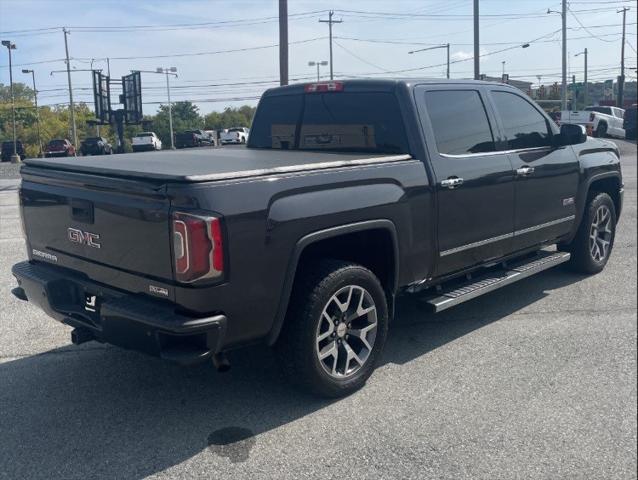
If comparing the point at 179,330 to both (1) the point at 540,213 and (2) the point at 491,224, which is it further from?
(1) the point at 540,213

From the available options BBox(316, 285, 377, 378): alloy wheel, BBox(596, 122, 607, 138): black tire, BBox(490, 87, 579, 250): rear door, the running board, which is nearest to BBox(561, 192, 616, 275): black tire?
BBox(490, 87, 579, 250): rear door

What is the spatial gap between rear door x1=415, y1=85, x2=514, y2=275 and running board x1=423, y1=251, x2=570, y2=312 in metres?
0.18

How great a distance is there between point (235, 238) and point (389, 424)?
1.36 metres

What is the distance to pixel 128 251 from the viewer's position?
3529mm

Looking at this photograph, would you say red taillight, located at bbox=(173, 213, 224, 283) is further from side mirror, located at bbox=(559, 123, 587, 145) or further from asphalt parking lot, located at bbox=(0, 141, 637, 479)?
side mirror, located at bbox=(559, 123, 587, 145)

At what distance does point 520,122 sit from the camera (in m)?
5.64

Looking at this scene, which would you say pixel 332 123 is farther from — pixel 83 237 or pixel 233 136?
pixel 233 136

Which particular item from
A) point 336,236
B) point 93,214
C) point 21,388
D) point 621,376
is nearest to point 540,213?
point 621,376

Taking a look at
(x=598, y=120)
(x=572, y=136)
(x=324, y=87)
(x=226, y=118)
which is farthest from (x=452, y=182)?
(x=226, y=118)

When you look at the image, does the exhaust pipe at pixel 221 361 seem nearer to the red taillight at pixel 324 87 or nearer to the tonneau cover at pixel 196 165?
the tonneau cover at pixel 196 165

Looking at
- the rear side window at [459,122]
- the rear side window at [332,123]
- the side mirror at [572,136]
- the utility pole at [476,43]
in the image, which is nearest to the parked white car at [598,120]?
the utility pole at [476,43]

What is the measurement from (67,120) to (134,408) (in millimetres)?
87889

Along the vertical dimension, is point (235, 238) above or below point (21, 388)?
above

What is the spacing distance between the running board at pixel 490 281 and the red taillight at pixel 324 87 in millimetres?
1772
